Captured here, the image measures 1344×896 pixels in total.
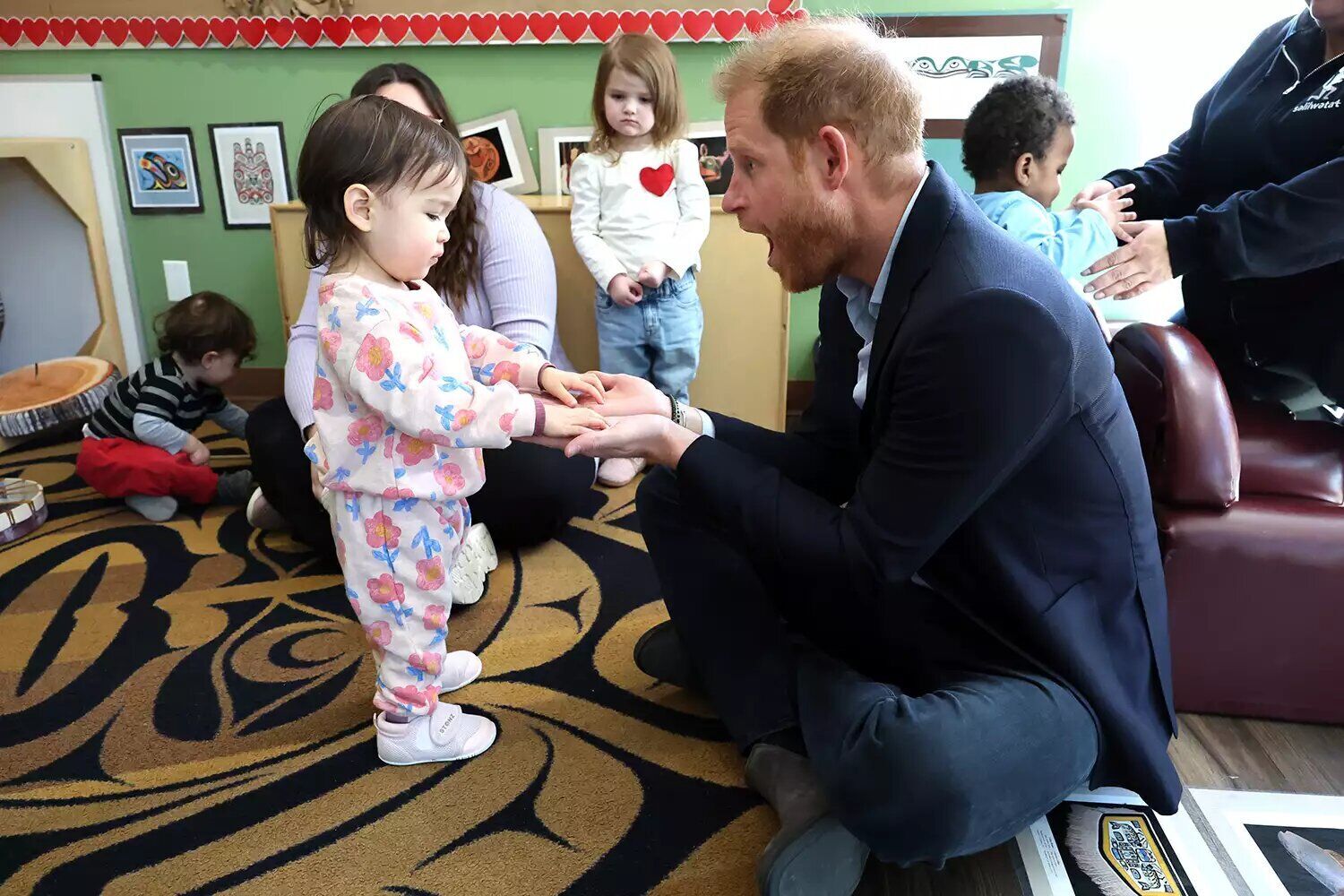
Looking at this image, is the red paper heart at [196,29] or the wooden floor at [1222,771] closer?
the wooden floor at [1222,771]

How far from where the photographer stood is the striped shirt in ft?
6.78

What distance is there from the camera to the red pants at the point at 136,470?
2033mm

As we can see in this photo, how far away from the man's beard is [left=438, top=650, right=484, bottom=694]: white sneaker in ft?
2.64

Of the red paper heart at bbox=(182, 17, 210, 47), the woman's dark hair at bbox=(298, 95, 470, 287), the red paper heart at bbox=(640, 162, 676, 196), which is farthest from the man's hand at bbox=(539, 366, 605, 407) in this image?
the red paper heart at bbox=(182, 17, 210, 47)

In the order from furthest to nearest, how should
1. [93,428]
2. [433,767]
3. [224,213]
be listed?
[224,213]
[93,428]
[433,767]

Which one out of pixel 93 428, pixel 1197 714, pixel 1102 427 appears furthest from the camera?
pixel 93 428

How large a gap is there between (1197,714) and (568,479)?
3.84 ft

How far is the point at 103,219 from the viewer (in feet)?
8.93

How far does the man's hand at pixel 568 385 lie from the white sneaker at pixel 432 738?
1.58ft

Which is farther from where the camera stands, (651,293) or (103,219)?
(103,219)

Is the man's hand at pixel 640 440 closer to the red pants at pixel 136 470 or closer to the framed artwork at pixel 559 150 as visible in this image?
the red pants at pixel 136 470

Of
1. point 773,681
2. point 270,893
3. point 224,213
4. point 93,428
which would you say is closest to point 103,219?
point 224,213

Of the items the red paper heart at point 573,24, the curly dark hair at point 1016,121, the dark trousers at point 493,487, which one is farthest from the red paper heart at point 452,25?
the curly dark hair at point 1016,121

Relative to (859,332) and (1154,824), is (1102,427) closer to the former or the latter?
(859,332)
